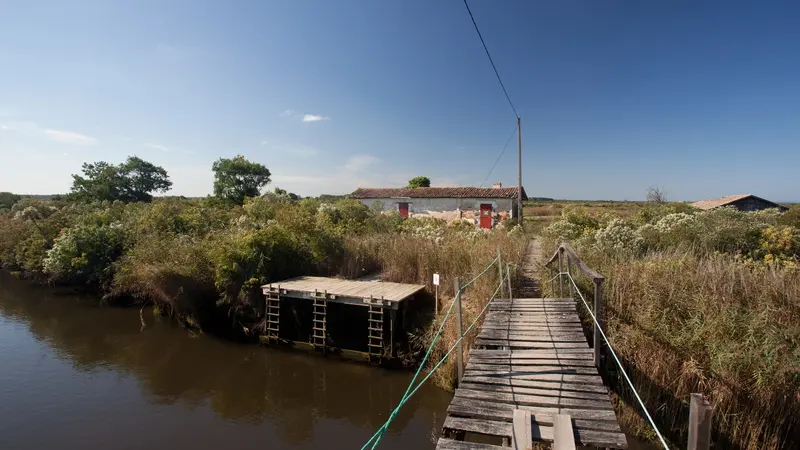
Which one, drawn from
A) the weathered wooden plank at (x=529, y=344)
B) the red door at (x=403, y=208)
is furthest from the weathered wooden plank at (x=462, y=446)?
the red door at (x=403, y=208)

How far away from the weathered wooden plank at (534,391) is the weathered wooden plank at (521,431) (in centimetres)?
61

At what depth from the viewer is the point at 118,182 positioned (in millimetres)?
37812

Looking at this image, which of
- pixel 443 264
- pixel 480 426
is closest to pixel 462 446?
pixel 480 426

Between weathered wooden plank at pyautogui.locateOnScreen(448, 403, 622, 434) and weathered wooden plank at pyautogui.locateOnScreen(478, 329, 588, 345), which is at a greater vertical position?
weathered wooden plank at pyautogui.locateOnScreen(478, 329, 588, 345)

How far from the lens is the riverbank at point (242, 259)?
10477mm

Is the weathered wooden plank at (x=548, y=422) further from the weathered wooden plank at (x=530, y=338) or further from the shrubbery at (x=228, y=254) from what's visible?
the shrubbery at (x=228, y=254)

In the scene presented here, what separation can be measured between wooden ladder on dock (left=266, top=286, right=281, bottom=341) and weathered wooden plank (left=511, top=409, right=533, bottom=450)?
25.4 ft

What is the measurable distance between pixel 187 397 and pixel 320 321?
3.11 meters

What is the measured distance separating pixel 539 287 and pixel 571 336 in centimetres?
346

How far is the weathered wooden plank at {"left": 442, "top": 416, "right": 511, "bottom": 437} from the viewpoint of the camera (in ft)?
10.8

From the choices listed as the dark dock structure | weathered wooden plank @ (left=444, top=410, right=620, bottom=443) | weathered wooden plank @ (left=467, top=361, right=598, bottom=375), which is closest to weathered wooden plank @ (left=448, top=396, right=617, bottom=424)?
weathered wooden plank @ (left=444, top=410, right=620, bottom=443)

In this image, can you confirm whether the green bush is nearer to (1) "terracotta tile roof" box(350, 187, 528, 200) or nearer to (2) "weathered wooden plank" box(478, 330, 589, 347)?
(1) "terracotta tile roof" box(350, 187, 528, 200)

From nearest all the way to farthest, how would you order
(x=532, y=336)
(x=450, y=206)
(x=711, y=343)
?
(x=711, y=343) → (x=532, y=336) → (x=450, y=206)

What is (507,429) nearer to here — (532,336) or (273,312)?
(532,336)
